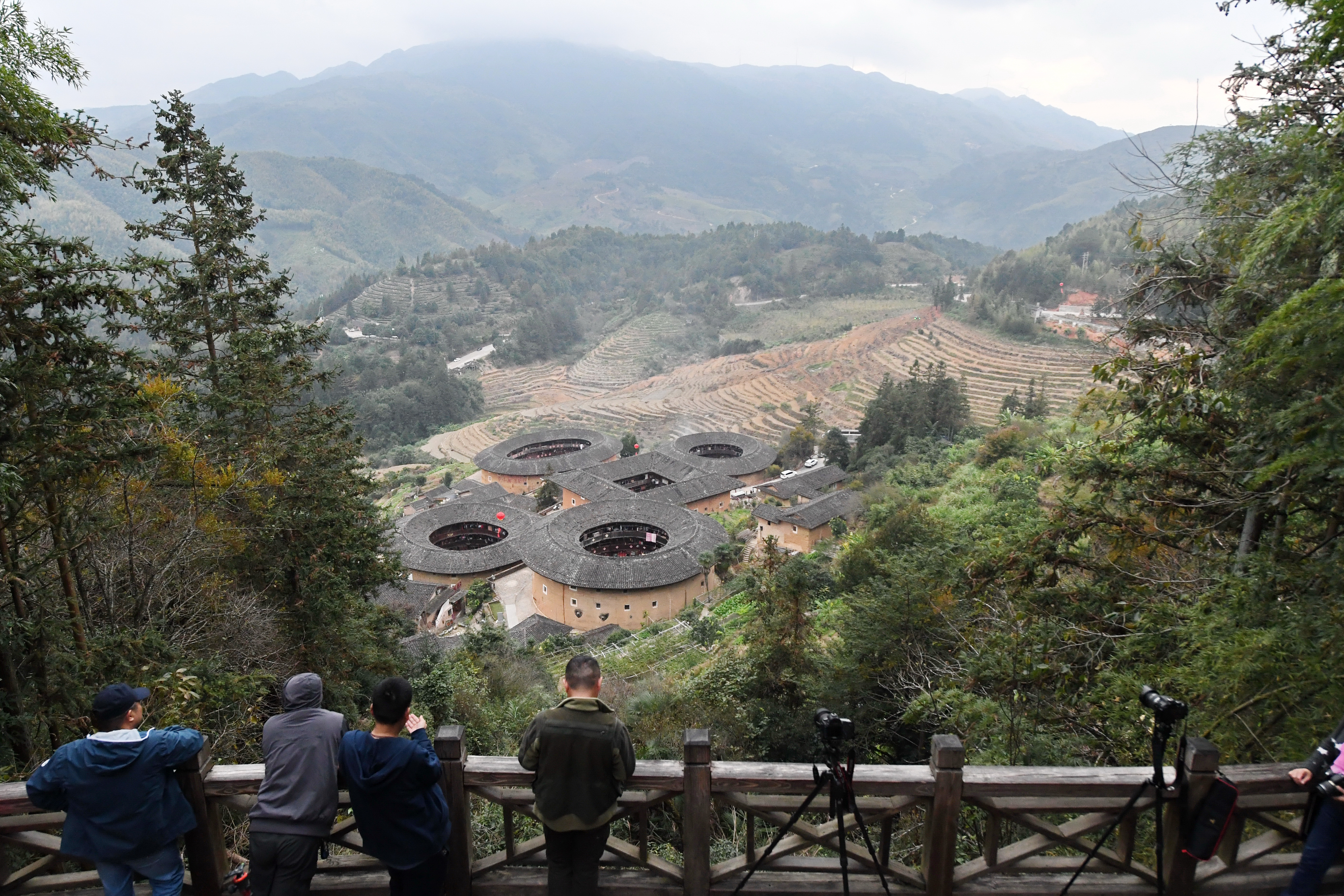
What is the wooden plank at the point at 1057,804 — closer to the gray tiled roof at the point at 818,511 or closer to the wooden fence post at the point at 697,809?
the wooden fence post at the point at 697,809

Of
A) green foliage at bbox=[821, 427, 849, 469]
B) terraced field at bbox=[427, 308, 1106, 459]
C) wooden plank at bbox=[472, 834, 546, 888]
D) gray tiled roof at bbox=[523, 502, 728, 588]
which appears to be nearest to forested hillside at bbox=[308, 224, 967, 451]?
terraced field at bbox=[427, 308, 1106, 459]

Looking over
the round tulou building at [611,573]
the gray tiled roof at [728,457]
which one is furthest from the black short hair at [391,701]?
the gray tiled roof at [728,457]

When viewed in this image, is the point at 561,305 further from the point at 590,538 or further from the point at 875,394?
the point at 590,538

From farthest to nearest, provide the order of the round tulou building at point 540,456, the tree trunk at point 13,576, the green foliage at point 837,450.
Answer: the round tulou building at point 540,456, the green foliage at point 837,450, the tree trunk at point 13,576

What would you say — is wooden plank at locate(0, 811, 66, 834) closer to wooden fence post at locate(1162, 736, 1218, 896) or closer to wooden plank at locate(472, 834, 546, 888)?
wooden plank at locate(472, 834, 546, 888)

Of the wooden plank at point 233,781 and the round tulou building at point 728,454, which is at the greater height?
the wooden plank at point 233,781

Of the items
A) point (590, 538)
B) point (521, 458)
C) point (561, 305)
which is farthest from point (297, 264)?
point (590, 538)
